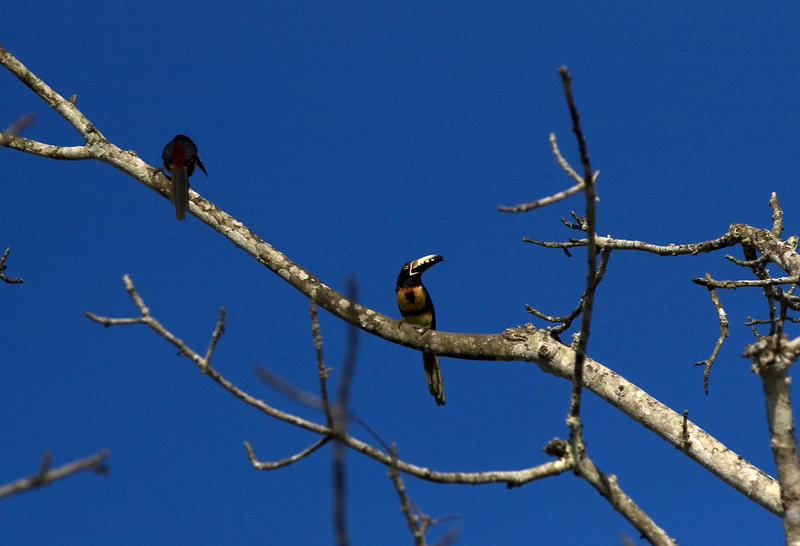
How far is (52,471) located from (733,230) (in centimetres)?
475

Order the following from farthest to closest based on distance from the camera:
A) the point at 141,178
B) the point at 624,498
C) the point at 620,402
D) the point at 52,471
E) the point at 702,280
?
1. the point at 141,178
2. the point at 702,280
3. the point at 620,402
4. the point at 624,498
5. the point at 52,471

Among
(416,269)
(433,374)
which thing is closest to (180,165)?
(416,269)

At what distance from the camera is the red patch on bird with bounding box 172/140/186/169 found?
6.58m

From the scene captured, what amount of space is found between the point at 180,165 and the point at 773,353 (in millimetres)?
4886

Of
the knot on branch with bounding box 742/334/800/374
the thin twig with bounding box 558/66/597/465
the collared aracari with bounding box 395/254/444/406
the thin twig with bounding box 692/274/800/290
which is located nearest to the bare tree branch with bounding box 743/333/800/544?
the knot on branch with bounding box 742/334/800/374

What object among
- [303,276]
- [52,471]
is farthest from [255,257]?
[52,471]

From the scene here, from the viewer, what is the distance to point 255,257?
586 cm

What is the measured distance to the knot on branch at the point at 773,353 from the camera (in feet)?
8.85

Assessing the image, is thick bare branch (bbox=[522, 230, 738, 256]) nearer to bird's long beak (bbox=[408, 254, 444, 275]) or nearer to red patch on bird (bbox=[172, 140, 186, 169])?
bird's long beak (bbox=[408, 254, 444, 275])

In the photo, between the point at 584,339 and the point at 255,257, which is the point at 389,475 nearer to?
the point at 584,339

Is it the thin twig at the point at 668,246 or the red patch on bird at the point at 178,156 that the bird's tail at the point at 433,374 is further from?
the red patch on bird at the point at 178,156

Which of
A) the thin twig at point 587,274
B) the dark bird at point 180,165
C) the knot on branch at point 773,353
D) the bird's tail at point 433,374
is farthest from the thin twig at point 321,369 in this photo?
the bird's tail at point 433,374

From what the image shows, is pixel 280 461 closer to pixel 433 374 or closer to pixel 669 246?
pixel 669 246

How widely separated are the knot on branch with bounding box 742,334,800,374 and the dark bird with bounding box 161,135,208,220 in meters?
4.40
